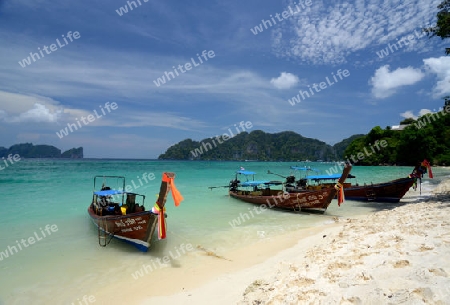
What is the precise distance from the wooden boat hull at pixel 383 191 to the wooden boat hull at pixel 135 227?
15931 mm

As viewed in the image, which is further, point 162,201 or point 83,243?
point 83,243

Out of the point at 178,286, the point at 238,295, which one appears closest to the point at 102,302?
the point at 178,286

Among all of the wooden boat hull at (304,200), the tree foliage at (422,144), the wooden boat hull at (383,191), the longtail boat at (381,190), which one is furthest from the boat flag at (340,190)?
the tree foliage at (422,144)

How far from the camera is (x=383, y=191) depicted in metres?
17.9

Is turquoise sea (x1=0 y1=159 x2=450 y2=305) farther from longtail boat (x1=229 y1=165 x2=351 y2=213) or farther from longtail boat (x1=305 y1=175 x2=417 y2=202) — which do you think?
longtail boat (x1=305 y1=175 x2=417 y2=202)

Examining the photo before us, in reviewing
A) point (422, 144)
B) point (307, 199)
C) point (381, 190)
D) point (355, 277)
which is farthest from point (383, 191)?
point (422, 144)

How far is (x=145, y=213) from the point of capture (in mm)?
8430

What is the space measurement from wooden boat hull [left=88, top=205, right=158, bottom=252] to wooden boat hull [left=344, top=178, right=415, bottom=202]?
52.3 ft

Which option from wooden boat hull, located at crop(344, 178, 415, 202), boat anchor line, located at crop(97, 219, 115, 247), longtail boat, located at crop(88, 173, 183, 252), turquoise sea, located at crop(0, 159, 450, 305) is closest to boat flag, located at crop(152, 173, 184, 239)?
longtail boat, located at crop(88, 173, 183, 252)

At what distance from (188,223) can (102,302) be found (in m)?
6.93

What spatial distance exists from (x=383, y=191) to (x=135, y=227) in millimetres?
16929

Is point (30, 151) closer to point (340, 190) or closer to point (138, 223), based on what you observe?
point (138, 223)

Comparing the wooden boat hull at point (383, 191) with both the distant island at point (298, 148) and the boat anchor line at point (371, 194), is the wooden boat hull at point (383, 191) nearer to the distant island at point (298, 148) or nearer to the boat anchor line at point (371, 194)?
the boat anchor line at point (371, 194)

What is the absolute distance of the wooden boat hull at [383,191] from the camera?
1692cm
